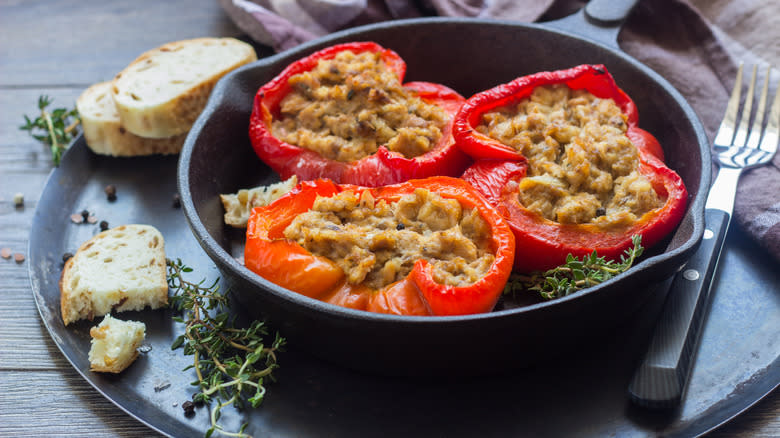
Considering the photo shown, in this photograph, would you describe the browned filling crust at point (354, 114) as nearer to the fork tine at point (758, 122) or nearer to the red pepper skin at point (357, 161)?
the red pepper skin at point (357, 161)

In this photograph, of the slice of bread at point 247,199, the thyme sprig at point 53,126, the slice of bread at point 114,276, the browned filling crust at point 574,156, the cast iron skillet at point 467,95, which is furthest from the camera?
the thyme sprig at point 53,126

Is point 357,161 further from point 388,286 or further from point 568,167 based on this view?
point 568,167

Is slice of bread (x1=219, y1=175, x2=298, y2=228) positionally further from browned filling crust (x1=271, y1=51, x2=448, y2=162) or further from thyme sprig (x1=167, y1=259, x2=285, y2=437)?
thyme sprig (x1=167, y1=259, x2=285, y2=437)

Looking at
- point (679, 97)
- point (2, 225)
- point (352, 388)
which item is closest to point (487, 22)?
point (679, 97)

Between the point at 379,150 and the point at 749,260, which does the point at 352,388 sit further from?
the point at 749,260

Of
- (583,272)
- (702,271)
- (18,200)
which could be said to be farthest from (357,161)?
(18,200)

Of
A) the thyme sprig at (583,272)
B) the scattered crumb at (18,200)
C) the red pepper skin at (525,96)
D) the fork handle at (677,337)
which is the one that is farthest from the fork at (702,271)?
the scattered crumb at (18,200)

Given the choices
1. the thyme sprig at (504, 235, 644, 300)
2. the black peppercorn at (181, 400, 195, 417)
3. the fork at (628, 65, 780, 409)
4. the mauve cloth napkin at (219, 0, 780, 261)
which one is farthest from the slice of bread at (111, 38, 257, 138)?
the fork at (628, 65, 780, 409)
